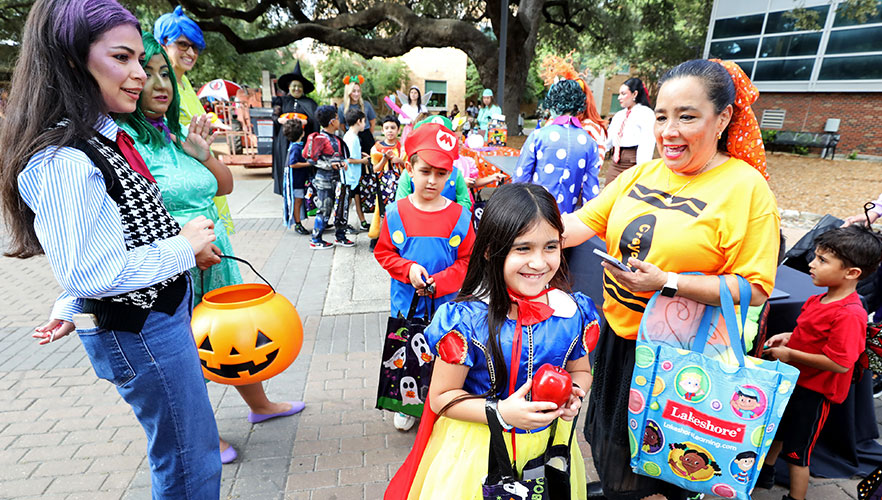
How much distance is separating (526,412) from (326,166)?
5.86 m

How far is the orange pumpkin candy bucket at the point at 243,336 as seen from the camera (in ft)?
7.11

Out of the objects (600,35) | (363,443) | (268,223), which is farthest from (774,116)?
(363,443)

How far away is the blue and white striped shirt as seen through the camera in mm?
1279

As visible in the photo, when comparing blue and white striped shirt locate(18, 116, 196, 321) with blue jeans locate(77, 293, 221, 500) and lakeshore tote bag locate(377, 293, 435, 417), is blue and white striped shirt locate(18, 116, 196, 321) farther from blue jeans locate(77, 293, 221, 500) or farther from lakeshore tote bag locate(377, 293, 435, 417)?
lakeshore tote bag locate(377, 293, 435, 417)

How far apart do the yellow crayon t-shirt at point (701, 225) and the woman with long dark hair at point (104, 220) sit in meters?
1.68

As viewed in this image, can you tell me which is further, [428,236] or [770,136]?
[770,136]

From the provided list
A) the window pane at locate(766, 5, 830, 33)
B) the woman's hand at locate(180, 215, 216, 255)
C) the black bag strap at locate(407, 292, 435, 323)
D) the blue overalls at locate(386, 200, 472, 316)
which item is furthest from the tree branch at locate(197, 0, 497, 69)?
the woman's hand at locate(180, 215, 216, 255)

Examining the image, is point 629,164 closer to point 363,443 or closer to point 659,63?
point 363,443

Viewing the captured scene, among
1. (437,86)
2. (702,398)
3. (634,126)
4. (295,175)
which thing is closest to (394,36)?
(295,175)

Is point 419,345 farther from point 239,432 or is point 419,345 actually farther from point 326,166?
point 326,166

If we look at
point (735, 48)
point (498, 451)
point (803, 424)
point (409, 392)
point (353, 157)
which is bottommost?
point (409, 392)

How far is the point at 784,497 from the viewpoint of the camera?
2.38 m

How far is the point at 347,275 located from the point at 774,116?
21.6m

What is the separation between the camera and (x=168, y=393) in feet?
5.36
